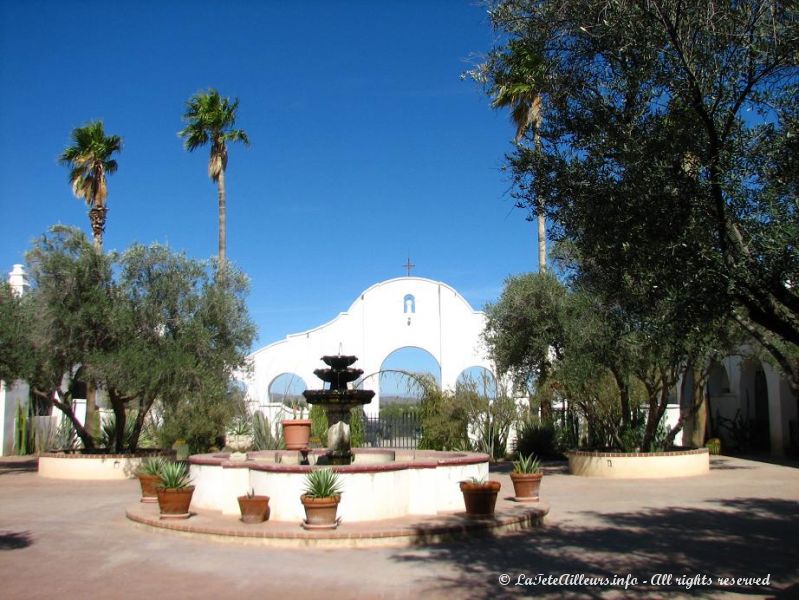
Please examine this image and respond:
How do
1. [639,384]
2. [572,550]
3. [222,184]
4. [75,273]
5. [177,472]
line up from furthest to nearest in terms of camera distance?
[222,184] < [639,384] < [75,273] < [177,472] < [572,550]

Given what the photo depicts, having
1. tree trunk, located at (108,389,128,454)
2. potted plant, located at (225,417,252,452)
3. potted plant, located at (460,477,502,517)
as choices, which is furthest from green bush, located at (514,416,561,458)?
potted plant, located at (460,477,502,517)

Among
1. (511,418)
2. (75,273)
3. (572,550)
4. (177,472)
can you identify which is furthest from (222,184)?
(572,550)

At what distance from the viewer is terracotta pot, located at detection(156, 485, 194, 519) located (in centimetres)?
1130

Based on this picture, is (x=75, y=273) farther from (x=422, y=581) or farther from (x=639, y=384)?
(x=639, y=384)

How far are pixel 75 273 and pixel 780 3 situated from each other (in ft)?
54.7

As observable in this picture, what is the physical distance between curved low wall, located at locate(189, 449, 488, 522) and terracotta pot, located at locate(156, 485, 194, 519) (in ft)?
3.23

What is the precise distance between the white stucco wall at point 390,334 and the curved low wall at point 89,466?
10227 mm

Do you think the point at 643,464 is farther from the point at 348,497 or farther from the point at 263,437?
the point at 348,497

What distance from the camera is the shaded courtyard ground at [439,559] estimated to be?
7820 mm

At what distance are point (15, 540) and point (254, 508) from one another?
3.40 meters

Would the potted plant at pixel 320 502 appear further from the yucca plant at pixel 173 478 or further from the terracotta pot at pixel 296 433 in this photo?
the terracotta pot at pixel 296 433

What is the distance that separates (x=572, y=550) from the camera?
9.82m

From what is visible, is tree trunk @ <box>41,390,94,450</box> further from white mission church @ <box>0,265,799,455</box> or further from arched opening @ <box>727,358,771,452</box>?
arched opening @ <box>727,358,771,452</box>

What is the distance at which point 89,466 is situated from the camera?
2019cm
